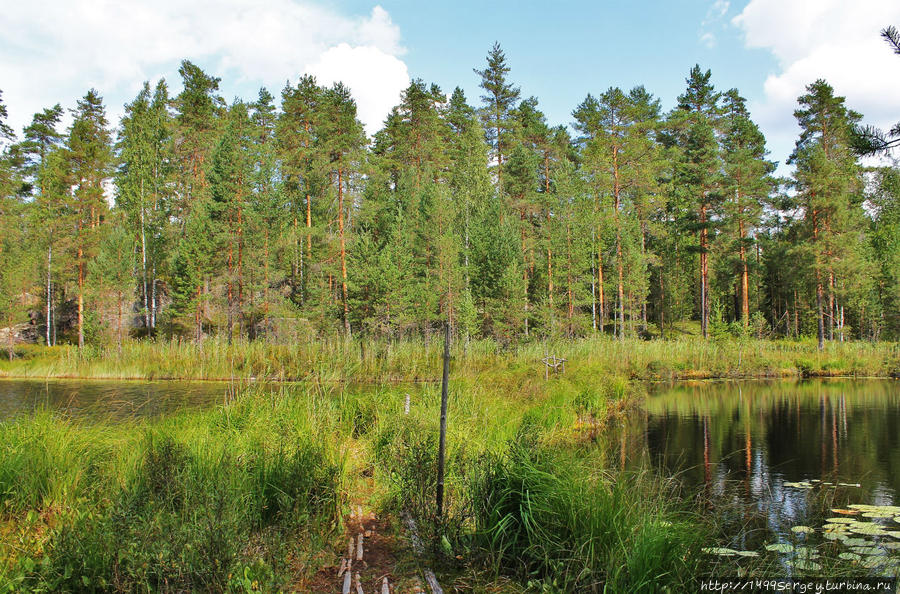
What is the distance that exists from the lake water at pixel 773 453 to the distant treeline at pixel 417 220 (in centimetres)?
958

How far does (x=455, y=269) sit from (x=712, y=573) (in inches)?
901

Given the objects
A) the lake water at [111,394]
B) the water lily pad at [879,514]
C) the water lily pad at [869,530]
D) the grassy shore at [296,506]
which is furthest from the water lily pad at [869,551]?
the lake water at [111,394]

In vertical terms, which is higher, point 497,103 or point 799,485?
point 497,103

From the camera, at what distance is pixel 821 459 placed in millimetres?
9156

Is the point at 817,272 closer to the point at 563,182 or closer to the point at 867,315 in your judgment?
the point at 867,315

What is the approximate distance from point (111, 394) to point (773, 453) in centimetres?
1585

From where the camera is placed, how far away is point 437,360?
58.9ft

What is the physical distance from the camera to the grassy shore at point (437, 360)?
1686cm

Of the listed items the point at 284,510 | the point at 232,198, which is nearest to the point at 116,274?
the point at 232,198

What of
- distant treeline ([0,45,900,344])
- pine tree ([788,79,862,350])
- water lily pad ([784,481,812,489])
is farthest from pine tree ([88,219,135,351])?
pine tree ([788,79,862,350])

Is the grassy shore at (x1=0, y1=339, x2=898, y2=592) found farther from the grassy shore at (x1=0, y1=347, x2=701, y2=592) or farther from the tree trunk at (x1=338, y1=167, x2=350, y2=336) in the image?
the tree trunk at (x1=338, y1=167, x2=350, y2=336)

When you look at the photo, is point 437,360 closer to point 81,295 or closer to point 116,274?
point 116,274

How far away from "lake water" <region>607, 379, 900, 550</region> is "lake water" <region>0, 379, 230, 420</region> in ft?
28.8

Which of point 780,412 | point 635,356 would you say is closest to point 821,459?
point 780,412
